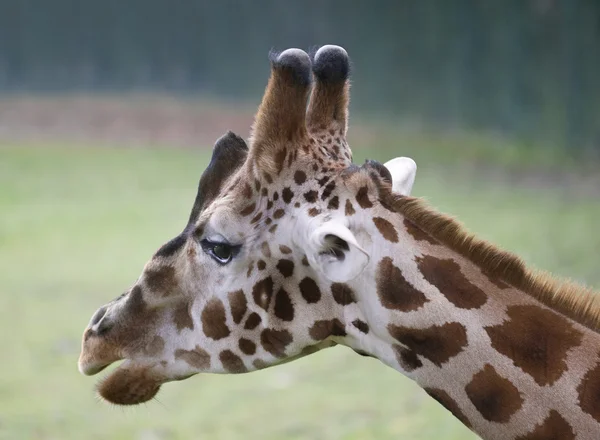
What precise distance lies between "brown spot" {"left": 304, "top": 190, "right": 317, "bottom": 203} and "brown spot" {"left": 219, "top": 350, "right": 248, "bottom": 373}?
47cm

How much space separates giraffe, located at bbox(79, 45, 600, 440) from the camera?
85.4 inches

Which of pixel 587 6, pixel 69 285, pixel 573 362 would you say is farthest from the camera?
pixel 587 6

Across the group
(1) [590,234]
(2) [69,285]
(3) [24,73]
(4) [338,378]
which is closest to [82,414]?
(4) [338,378]

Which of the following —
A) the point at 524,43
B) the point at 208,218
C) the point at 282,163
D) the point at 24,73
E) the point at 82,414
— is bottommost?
the point at 24,73

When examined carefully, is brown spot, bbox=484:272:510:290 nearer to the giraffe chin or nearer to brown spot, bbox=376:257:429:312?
brown spot, bbox=376:257:429:312

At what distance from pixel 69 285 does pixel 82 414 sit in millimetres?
2711

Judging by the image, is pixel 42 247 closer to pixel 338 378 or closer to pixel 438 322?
pixel 338 378

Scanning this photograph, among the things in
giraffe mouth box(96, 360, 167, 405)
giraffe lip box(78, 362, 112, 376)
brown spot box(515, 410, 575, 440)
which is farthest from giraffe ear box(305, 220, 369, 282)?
giraffe lip box(78, 362, 112, 376)

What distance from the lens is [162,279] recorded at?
2555 millimetres

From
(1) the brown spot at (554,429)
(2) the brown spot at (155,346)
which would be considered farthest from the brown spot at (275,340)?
(1) the brown spot at (554,429)

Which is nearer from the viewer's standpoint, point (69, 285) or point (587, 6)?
point (69, 285)

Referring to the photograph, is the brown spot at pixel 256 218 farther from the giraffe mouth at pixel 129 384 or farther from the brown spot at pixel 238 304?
the giraffe mouth at pixel 129 384

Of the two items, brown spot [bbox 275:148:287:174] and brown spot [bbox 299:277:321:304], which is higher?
brown spot [bbox 275:148:287:174]

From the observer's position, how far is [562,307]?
2.22 meters
